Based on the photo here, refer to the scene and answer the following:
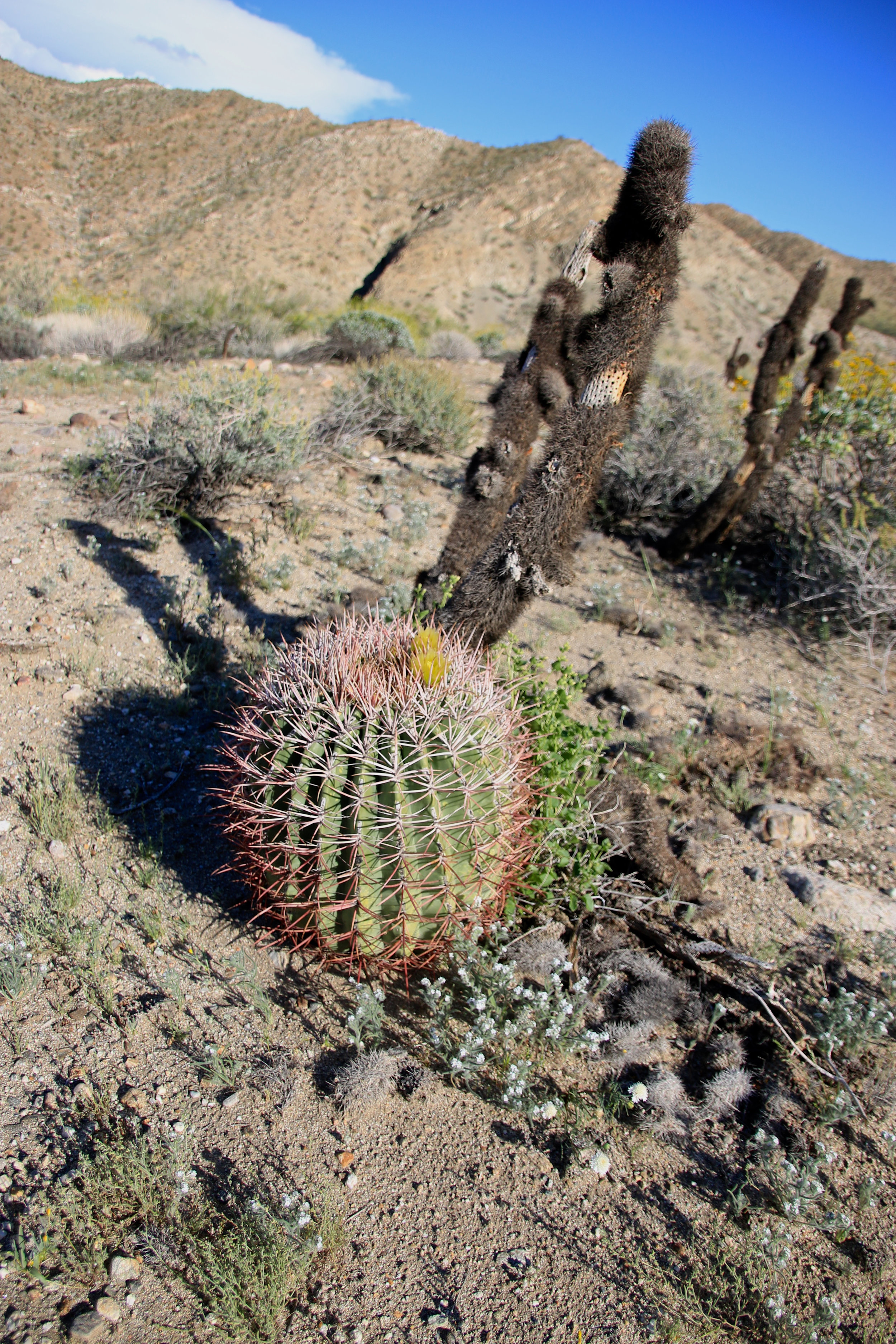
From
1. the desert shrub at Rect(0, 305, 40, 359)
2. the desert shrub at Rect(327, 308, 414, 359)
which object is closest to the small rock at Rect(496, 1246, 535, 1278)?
the desert shrub at Rect(327, 308, 414, 359)

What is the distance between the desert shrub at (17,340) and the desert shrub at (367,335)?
4419 millimetres

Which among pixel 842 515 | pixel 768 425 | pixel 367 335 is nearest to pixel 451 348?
pixel 367 335

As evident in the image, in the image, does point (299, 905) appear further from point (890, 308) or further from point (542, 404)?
point (890, 308)

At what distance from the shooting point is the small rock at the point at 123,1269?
1936mm

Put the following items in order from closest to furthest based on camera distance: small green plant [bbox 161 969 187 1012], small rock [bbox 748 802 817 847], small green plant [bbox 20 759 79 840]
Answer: small green plant [bbox 161 969 187 1012], small green plant [bbox 20 759 79 840], small rock [bbox 748 802 817 847]

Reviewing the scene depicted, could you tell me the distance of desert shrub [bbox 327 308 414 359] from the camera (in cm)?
1153

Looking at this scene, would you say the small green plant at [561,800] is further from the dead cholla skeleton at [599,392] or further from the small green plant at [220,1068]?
the small green plant at [220,1068]

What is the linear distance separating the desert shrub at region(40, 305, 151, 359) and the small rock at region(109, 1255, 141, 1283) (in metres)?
11.5

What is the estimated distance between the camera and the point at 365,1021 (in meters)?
2.65

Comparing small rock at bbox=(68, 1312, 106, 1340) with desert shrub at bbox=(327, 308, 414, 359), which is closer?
small rock at bbox=(68, 1312, 106, 1340)

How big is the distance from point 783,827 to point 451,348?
45.6 ft

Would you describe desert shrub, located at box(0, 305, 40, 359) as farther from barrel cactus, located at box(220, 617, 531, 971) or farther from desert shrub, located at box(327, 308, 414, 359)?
barrel cactus, located at box(220, 617, 531, 971)

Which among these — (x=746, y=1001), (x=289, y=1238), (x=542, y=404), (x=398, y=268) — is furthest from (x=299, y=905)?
(x=398, y=268)

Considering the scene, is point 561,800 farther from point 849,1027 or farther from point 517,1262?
point 517,1262
